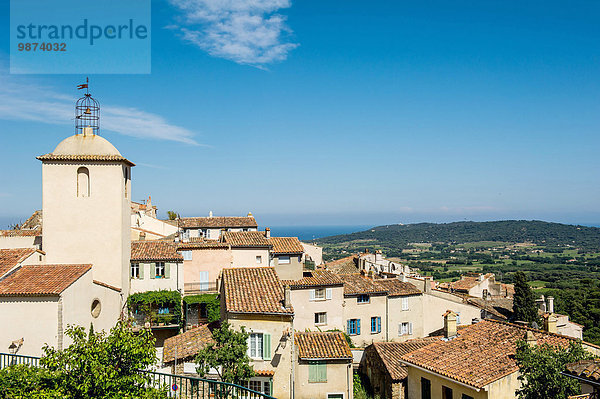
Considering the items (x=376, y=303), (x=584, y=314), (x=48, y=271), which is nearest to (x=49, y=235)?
(x=48, y=271)

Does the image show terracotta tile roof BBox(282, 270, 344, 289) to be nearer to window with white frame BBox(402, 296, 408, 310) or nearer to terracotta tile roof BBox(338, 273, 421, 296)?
terracotta tile roof BBox(338, 273, 421, 296)

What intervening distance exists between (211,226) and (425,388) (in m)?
36.0

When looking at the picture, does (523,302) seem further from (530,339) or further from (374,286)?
(530,339)

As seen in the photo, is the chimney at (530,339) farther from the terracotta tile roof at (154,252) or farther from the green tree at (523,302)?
the green tree at (523,302)

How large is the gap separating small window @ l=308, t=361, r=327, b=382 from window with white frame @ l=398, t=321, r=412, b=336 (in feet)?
55.0

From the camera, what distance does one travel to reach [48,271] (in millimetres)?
22688

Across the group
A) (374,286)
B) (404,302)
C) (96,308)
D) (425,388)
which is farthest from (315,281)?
(96,308)

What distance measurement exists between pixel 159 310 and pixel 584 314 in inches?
2494

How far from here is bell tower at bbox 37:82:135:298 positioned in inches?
1048

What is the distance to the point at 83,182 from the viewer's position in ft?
90.1

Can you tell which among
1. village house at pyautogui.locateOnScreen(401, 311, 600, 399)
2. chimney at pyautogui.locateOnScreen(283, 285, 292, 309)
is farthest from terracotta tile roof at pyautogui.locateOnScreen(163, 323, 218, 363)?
village house at pyautogui.locateOnScreen(401, 311, 600, 399)

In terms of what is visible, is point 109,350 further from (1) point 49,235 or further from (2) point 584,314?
(2) point 584,314

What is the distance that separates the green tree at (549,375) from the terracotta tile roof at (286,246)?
70.1ft

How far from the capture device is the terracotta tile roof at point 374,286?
3703 cm
